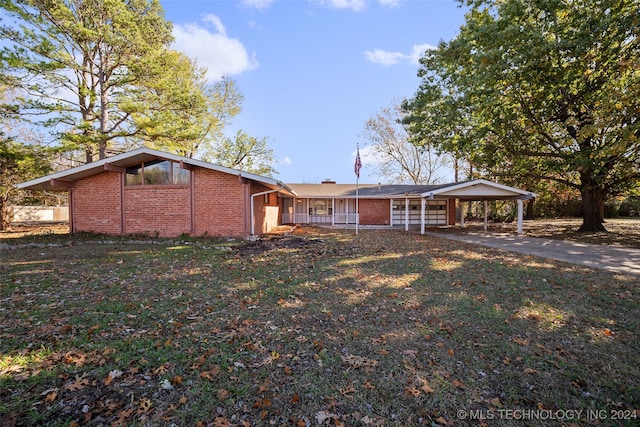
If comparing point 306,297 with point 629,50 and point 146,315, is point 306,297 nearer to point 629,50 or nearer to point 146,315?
point 146,315

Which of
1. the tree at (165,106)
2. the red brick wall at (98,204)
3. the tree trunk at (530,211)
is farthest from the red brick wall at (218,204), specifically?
the tree trunk at (530,211)

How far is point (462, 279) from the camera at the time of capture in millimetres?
6270

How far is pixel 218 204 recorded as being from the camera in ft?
41.4

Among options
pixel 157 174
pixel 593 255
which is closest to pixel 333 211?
pixel 157 174

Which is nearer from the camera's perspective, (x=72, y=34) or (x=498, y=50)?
(x=498, y=50)

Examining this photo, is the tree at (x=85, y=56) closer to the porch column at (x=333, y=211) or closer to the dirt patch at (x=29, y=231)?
the dirt patch at (x=29, y=231)

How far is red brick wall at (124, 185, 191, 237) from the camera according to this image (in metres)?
12.8

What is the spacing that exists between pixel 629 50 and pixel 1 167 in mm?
28146

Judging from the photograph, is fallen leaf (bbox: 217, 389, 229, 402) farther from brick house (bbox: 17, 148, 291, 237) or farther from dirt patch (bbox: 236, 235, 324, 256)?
brick house (bbox: 17, 148, 291, 237)

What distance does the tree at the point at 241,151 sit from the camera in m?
26.2

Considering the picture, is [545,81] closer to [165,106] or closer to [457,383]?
[457,383]

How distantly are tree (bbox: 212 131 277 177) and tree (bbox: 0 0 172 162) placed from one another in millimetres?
8745

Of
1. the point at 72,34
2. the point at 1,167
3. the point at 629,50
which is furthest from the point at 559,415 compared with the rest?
the point at 72,34

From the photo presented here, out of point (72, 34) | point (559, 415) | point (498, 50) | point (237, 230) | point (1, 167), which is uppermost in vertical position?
point (72, 34)
